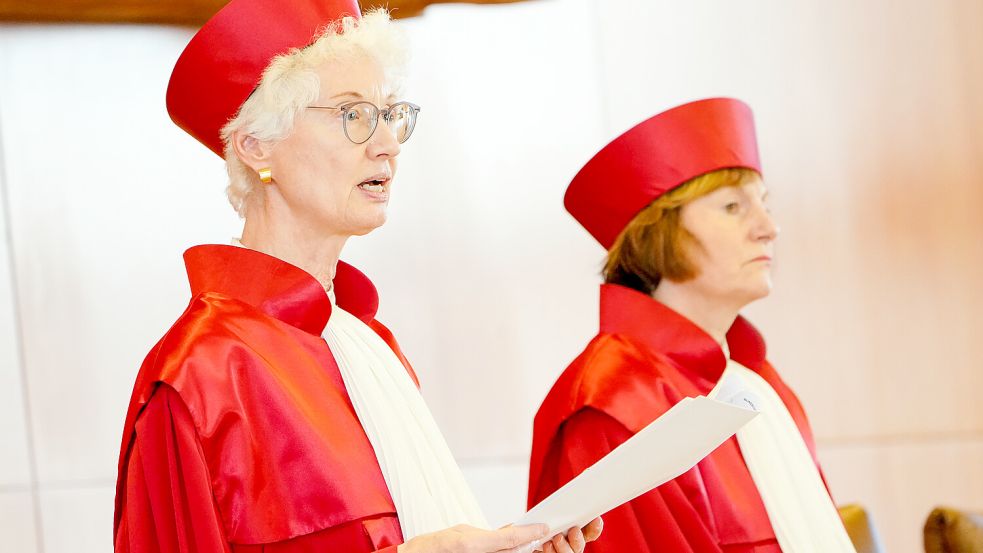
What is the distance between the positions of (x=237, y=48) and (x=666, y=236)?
4.05 feet

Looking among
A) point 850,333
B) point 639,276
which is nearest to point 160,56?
point 639,276

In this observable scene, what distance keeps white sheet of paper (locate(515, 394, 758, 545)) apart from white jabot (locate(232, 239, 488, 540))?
28cm

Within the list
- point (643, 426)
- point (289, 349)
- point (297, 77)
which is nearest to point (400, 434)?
point (289, 349)

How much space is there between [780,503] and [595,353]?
1.65ft

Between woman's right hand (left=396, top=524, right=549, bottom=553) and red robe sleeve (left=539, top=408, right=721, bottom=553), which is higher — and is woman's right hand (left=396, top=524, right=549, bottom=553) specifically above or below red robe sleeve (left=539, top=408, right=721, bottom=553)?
above

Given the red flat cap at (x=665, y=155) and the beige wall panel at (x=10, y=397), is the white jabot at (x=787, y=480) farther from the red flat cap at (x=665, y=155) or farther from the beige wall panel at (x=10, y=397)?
the beige wall panel at (x=10, y=397)

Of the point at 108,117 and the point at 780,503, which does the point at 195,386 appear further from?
the point at 108,117

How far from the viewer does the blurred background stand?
3658mm

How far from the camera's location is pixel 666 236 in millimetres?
2998

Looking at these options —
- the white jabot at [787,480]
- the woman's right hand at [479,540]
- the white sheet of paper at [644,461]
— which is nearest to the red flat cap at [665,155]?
the white jabot at [787,480]

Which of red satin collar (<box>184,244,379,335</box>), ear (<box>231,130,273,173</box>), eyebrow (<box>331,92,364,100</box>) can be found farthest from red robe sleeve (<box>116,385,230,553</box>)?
eyebrow (<box>331,92,364,100</box>)

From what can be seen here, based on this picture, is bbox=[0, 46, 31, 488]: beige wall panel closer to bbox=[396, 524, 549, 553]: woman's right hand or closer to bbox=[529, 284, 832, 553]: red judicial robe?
bbox=[529, 284, 832, 553]: red judicial robe

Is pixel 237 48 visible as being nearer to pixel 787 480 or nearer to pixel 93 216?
pixel 787 480

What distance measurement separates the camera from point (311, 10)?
7.06 ft
